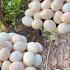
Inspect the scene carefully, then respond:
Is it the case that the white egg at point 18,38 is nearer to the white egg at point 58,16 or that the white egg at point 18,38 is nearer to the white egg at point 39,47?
the white egg at point 39,47

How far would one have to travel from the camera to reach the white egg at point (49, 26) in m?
1.63

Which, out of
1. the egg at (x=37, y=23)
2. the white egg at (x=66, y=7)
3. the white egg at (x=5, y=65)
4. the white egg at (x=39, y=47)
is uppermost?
the white egg at (x=66, y=7)

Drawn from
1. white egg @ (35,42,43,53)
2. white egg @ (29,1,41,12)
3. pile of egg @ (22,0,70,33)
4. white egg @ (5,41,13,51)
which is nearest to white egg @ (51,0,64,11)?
pile of egg @ (22,0,70,33)

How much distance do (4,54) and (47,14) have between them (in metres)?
0.37

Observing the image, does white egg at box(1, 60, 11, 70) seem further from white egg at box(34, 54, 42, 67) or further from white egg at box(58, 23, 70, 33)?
white egg at box(58, 23, 70, 33)

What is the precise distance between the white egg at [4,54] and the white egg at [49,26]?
0.97 feet

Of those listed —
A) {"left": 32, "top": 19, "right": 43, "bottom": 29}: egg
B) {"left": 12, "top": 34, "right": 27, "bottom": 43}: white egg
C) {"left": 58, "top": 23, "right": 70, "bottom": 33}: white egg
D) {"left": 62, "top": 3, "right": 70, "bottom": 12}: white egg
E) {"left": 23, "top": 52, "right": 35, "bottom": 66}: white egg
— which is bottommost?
{"left": 23, "top": 52, "right": 35, "bottom": 66}: white egg

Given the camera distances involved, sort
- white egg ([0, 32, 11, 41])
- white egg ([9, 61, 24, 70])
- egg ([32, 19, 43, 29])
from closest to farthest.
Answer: white egg ([9, 61, 24, 70]) < white egg ([0, 32, 11, 41]) < egg ([32, 19, 43, 29])

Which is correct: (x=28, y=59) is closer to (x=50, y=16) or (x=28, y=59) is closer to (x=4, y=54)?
(x=4, y=54)

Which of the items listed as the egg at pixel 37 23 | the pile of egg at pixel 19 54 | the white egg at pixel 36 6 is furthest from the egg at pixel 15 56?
the white egg at pixel 36 6

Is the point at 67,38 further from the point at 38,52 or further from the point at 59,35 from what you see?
the point at 38,52

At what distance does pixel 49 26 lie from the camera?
163cm

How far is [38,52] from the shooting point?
5.10ft

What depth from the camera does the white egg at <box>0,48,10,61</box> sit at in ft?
4.85
